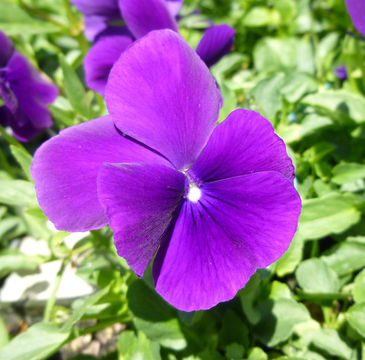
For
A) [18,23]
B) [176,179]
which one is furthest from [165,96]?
[18,23]

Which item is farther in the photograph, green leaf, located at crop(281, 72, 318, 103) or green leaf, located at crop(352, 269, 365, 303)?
green leaf, located at crop(281, 72, 318, 103)

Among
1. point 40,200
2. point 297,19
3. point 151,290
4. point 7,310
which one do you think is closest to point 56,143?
point 40,200

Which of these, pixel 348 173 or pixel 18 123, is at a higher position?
pixel 18 123

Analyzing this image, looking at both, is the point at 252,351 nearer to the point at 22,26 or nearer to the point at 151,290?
the point at 151,290

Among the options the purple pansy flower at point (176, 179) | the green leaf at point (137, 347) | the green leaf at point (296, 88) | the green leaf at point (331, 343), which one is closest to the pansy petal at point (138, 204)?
the purple pansy flower at point (176, 179)

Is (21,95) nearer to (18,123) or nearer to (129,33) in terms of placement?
(18,123)

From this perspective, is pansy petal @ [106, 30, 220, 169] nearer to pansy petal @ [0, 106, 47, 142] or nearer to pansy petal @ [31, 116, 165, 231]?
pansy petal @ [31, 116, 165, 231]

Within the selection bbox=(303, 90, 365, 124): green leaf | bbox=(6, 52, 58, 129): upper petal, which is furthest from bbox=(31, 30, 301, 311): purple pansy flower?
bbox=(6, 52, 58, 129): upper petal
